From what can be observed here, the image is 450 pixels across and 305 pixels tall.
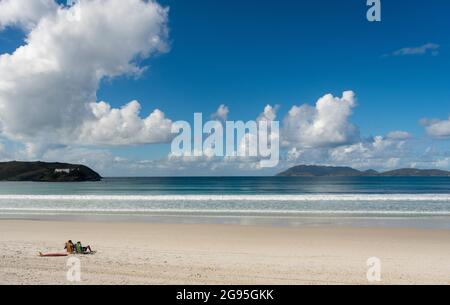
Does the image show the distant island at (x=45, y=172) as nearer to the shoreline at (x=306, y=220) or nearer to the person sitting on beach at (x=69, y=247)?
the shoreline at (x=306, y=220)

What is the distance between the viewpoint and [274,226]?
1931 cm

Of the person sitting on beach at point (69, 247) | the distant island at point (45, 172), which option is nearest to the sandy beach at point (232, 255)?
the person sitting on beach at point (69, 247)

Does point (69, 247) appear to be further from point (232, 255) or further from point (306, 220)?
point (306, 220)

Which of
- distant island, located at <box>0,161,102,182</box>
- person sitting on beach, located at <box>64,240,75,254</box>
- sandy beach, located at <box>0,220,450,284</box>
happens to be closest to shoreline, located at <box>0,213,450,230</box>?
sandy beach, located at <box>0,220,450,284</box>

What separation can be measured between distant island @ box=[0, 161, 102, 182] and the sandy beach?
13010 cm

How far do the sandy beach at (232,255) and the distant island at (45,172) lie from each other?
130 meters

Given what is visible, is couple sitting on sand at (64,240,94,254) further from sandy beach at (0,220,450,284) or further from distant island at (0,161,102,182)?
distant island at (0,161,102,182)

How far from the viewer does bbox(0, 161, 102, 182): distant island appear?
139 metres

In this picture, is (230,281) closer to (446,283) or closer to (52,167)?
(446,283)

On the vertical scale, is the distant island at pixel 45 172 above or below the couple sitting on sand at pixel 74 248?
above

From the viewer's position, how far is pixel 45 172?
480 feet

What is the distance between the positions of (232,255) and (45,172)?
152446mm

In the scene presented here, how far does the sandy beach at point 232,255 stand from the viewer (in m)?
8.84
